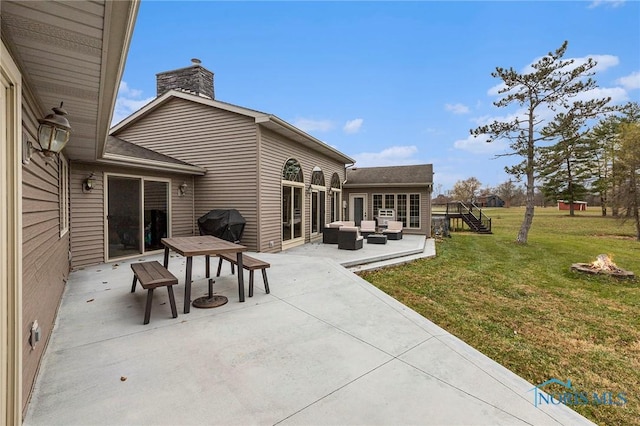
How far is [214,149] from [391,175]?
30.9 feet

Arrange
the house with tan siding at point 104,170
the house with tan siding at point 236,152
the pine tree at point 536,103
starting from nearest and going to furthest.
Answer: the house with tan siding at point 104,170 → the house with tan siding at point 236,152 → the pine tree at point 536,103

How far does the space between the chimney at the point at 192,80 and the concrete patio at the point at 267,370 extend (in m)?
7.49

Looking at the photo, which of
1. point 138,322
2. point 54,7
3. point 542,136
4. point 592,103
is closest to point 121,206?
point 138,322

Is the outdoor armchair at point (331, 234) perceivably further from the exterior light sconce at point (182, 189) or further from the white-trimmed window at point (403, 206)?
the white-trimmed window at point (403, 206)

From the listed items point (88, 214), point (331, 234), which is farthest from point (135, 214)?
point (331, 234)

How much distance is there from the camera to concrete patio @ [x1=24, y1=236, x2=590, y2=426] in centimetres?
194

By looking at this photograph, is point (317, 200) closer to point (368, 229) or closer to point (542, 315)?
point (368, 229)

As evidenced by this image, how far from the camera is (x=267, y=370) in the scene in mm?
2436

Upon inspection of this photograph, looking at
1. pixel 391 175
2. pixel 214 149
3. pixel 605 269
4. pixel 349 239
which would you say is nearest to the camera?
pixel 605 269

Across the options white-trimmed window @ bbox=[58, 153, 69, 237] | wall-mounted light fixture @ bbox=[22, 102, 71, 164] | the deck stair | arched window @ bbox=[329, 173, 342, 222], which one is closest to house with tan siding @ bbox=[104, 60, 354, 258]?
arched window @ bbox=[329, 173, 342, 222]

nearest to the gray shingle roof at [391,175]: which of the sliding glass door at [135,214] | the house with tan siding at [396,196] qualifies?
the house with tan siding at [396,196]

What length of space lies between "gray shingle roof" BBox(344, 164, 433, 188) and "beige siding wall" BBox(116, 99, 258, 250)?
743cm

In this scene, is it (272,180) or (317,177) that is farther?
(317,177)

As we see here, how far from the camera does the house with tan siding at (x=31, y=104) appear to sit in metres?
1.63
